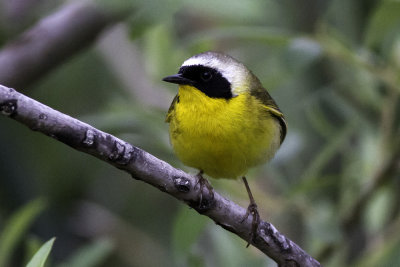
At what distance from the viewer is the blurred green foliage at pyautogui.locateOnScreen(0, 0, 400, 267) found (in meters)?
2.74

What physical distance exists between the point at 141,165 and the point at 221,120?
85cm

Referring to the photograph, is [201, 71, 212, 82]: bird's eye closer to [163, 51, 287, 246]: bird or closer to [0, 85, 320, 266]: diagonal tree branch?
[163, 51, 287, 246]: bird

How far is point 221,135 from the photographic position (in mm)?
2512

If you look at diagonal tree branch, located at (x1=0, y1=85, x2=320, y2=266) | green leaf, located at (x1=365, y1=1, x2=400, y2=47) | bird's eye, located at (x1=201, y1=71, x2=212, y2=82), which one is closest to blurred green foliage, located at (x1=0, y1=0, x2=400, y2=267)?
green leaf, located at (x1=365, y1=1, x2=400, y2=47)

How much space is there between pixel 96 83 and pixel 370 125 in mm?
1576

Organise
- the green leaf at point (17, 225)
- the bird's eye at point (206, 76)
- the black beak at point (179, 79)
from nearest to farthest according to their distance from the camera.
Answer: the green leaf at point (17, 225), the black beak at point (179, 79), the bird's eye at point (206, 76)

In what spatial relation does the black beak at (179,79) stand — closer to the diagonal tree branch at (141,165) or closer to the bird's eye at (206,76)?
the bird's eye at (206,76)

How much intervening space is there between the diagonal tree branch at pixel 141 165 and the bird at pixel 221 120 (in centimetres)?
14

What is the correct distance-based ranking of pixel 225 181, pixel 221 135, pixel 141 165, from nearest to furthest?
pixel 141 165 → pixel 221 135 → pixel 225 181

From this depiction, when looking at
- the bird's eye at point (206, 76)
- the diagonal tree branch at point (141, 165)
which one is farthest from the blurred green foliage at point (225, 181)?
the diagonal tree branch at point (141, 165)

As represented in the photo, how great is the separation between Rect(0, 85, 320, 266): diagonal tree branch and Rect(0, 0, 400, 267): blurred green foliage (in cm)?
50

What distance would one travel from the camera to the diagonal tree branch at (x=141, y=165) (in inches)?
60.8

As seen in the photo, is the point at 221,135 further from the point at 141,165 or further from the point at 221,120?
the point at 141,165

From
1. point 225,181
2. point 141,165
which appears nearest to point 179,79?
point 225,181
